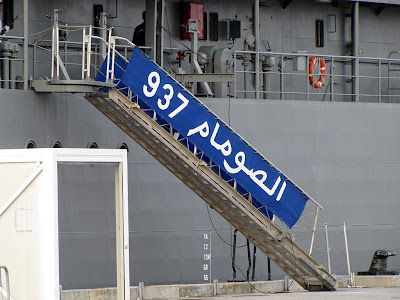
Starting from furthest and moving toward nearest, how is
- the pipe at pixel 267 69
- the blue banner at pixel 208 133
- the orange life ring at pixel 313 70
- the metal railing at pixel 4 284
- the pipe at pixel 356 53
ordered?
the pipe at pixel 356 53, the orange life ring at pixel 313 70, the pipe at pixel 267 69, the blue banner at pixel 208 133, the metal railing at pixel 4 284

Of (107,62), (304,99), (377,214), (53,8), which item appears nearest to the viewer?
(107,62)

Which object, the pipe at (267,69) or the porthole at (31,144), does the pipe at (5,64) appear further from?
the pipe at (267,69)

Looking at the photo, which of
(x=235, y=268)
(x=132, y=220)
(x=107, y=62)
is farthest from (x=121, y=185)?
(x=235, y=268)

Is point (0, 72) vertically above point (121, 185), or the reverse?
point (0, 72)

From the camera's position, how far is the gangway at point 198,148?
15.3 meters

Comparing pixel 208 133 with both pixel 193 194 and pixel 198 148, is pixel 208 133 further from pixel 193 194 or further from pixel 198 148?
pixel 193 194

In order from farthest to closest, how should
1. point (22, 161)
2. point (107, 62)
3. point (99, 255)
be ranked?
point (99, 255) → point (107, 62) → point (22, 161)

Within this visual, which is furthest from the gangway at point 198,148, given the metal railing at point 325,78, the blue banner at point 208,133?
the metal railing at point 325,78

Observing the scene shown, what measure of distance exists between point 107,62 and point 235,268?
459cm

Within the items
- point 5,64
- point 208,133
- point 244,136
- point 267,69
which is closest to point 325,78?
point 267,69

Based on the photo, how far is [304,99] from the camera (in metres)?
20.5

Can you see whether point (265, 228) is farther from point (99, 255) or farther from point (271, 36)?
point (271, 36)

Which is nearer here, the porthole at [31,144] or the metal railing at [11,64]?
the porthole at [31,144]

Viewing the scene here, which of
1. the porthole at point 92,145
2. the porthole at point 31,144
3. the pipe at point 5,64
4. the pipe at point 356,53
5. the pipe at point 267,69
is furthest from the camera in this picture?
the pipe at point 356,53
